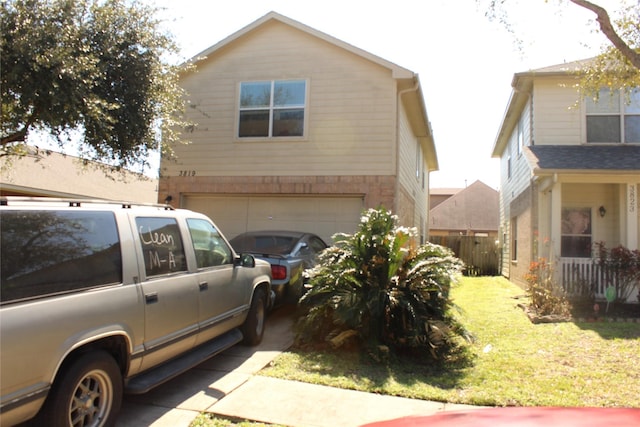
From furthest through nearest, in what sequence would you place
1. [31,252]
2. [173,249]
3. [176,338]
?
[173,249] < [176,338] < [31,252]

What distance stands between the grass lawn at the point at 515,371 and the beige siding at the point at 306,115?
17.0 ft

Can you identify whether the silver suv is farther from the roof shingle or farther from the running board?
the roof shingle

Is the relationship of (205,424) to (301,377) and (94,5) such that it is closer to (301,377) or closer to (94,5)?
(301,377)

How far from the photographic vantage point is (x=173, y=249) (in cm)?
455

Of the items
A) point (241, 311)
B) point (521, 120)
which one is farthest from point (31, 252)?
point (521, 120)

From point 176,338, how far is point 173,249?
87cm

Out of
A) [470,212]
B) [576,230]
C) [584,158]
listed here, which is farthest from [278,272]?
[470,212]

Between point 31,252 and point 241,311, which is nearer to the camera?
point 31,252

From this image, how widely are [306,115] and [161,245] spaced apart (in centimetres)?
745

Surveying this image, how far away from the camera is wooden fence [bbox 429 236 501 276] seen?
66.2 ft

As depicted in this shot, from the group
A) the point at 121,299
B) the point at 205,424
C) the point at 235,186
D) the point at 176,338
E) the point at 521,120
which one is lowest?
the point at 205,424

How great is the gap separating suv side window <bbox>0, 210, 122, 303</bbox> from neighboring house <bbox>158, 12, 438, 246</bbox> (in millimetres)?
7468

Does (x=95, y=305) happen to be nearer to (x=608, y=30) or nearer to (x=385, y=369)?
(x=385, y=369)

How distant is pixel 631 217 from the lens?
32.2ft
